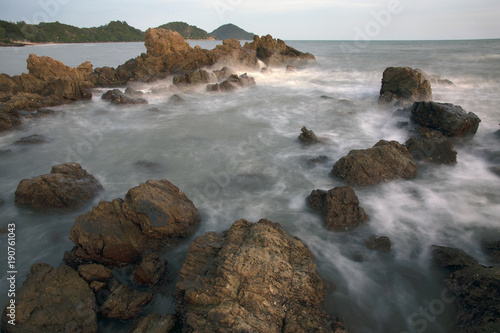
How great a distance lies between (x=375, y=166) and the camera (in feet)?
22.0

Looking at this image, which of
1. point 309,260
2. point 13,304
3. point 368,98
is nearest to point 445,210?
point 309,260

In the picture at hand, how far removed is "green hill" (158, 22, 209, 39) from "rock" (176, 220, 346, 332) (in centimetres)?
12401

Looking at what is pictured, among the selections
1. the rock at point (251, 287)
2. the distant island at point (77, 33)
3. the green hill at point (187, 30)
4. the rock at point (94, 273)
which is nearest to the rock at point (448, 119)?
the rock at point (251, 287)

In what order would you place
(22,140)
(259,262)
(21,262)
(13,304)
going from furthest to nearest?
(22,140) → (21,262) → (259,262) → (13,304)

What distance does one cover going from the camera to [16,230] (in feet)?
17.6

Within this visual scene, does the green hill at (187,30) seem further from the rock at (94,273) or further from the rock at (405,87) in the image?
the rock at (94,273)

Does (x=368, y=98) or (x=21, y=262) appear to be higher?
(x=368, y=98)

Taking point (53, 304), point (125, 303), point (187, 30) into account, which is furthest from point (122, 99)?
point (187, 30)

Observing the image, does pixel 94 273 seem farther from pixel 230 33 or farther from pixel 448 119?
pixel 230 33

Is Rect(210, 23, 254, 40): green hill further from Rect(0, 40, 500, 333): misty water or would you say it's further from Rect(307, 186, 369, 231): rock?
Rect(307, 186, 369, 231): rock

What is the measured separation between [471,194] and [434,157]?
1520mm

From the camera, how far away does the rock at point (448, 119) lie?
8664 millimetres

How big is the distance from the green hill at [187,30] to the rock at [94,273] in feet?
405

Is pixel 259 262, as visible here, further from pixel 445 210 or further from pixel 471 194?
pixel 471 194
